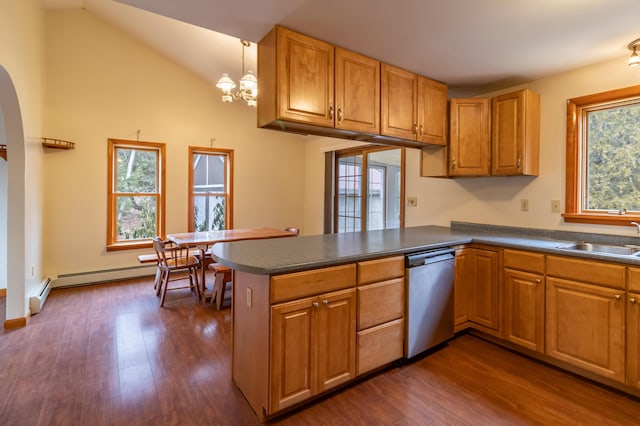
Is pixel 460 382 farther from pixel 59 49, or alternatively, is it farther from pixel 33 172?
pixel 59 49

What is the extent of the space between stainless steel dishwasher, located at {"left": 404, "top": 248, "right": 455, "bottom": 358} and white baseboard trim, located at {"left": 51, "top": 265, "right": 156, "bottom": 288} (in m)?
4.19

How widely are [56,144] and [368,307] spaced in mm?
4358

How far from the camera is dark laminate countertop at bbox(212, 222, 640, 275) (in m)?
1.77

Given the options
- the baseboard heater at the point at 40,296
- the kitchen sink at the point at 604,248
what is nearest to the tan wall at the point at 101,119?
the baseboard heater at the point at 40,296

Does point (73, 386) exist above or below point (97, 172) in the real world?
below

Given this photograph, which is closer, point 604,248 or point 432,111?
point 604,248

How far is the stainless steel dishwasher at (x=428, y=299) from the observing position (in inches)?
91.3

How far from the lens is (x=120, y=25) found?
4.34 m

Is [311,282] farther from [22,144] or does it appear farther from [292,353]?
[22,144]

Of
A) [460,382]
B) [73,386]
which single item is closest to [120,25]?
[73,386]

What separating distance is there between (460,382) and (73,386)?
2.62 meters

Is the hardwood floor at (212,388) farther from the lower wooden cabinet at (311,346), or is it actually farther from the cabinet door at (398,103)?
the cabinet door at (398,103)

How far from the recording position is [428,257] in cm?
241

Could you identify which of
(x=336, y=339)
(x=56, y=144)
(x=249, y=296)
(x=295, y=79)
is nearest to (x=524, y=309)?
(x=336, y=339)
